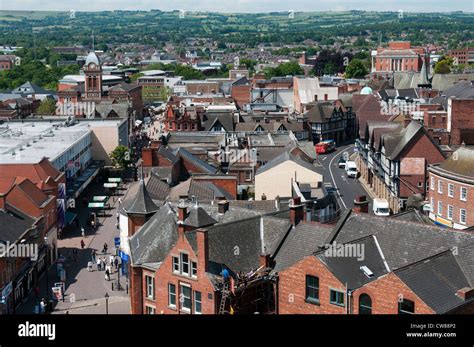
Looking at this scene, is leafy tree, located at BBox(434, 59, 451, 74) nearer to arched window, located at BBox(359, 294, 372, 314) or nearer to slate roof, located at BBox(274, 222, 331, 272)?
slate roof, located at BBox(274, 222, 331, 272)

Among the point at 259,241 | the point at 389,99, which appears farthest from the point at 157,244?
the point at 389,99

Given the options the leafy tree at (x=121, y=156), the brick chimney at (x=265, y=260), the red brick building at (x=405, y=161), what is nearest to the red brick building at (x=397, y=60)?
the leafy tree at (x=121, y=156)

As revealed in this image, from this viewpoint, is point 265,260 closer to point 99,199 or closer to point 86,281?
point 86,281

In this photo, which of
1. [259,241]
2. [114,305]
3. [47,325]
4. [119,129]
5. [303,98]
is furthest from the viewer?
[303,98]

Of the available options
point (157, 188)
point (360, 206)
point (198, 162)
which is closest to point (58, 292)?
point (157, 188)

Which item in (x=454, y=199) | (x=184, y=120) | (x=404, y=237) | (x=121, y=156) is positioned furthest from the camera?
(x=184, y=120)

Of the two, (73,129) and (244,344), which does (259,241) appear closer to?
(244,344)

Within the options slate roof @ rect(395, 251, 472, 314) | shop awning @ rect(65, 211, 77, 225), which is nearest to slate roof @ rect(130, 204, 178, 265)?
slate roof @ rect(395, 251, 472, 314)
